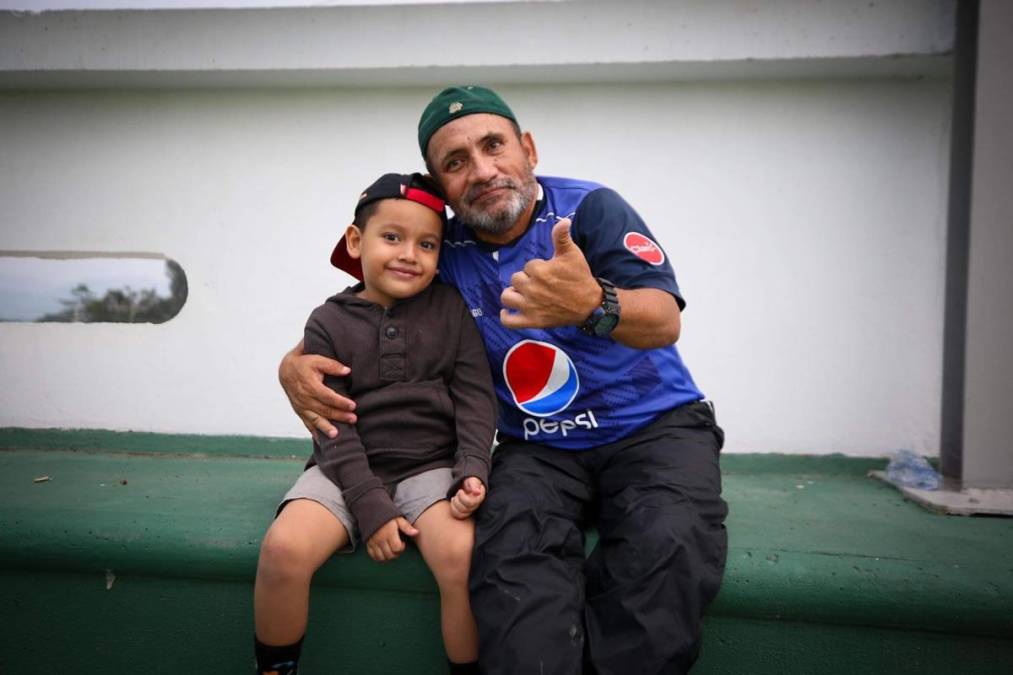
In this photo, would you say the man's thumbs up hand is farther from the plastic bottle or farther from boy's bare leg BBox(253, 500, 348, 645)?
the plastic bottle

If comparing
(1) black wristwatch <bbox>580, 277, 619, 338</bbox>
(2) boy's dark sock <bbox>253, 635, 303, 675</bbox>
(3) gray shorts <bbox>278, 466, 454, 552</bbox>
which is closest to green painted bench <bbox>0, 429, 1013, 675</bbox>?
(3) gray shorts <bbox>278, 466, 454, 552</bbox>

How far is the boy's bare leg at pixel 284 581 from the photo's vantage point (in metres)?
1.39

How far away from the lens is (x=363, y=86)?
2.81m

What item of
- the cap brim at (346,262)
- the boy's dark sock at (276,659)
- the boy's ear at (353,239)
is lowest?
the boy's dark sock at (276,659)

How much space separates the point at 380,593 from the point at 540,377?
0.64m

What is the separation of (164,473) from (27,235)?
4.52 feet

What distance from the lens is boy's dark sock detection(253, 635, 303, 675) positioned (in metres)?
1.38

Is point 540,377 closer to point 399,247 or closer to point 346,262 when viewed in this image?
point 399,247

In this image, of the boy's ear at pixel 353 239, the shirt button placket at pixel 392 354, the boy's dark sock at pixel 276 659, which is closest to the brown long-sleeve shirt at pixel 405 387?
the shirt button placket at pixel 392 354

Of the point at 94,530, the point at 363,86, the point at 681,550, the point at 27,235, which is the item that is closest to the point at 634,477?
the point at 681,550

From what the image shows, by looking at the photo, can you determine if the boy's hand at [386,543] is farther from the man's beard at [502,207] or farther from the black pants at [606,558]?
the man's beard at [502,207]

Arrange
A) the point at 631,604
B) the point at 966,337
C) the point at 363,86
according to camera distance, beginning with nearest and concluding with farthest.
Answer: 1. the point at 631,604
2. the point at 966,337
3. the point at 363,86

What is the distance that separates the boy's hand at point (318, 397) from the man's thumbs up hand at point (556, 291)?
1.41 feet

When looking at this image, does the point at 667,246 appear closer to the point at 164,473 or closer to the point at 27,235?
the point at 164,473
